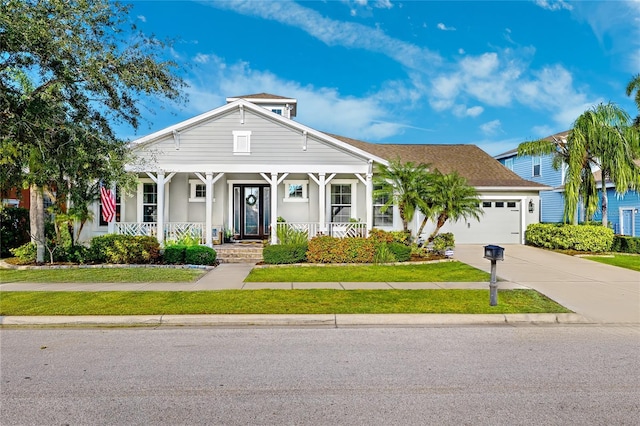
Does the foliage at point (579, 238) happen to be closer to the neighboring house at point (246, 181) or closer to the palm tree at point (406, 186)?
the neighboring house at point (246, 181)

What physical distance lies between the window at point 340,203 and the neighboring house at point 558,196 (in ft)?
32.2

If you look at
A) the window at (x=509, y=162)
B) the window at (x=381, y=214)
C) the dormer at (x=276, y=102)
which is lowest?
the window at (x=381, y=214)

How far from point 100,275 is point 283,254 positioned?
17.1 feet

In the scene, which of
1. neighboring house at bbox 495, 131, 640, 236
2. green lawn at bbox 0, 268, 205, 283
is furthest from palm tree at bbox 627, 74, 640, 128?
green lawn at bbox 0, 268, 205, 283

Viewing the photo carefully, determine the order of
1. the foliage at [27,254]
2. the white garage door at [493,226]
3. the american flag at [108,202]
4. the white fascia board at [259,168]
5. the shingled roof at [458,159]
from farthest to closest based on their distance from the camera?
1. the shingled roof at [458,159]
2. the white garage door at [493,226]
3. the white fascia board at [259,168]
4. the american flag at [108,202]
5. the foliage at [27,254]

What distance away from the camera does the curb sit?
6812 mm

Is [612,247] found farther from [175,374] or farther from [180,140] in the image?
[175,374]

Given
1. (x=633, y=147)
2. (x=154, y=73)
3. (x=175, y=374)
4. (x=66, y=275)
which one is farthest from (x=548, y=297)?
(x=633, y=147)

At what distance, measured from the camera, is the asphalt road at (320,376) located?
3.63 metres

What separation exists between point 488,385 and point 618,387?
1314 millimetres

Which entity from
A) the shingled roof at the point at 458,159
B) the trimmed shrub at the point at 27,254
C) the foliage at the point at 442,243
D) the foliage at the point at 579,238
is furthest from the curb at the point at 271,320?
the shingled roof at the point at 458,159

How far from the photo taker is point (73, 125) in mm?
8977

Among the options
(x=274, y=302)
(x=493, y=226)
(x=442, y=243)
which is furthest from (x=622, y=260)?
(x=274, y=302)

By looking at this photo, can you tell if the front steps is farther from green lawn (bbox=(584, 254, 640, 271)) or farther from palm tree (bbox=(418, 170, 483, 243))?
green lawn (bbox=(584, 254, 640, 271))
